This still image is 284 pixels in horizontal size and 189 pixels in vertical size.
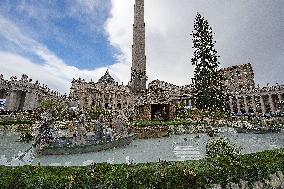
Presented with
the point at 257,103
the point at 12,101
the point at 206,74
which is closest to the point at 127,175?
the point at 206,74

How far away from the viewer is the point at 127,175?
8.33 metres

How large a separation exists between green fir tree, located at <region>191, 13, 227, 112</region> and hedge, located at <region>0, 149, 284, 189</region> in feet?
120

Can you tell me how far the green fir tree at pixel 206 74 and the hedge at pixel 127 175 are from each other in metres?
36.7

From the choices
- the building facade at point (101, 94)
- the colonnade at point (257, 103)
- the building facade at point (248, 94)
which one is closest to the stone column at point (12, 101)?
the building facade at point (101, 94)

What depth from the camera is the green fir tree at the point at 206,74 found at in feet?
155

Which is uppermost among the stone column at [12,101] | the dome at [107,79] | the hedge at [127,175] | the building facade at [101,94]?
the dome at [107,79]

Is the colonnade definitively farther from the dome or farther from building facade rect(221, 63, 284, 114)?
the dome

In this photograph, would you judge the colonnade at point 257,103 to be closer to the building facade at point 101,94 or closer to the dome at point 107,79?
the building facade at point 101,94

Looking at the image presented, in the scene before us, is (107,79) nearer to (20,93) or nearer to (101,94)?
(101,94)

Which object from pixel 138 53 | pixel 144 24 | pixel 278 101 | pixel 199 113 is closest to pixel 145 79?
pixel 138 53

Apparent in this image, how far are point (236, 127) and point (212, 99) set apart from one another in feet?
52.8

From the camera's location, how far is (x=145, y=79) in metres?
58.1

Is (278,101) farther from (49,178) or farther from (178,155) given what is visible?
(49,178)

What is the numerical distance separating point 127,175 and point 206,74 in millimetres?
43276
